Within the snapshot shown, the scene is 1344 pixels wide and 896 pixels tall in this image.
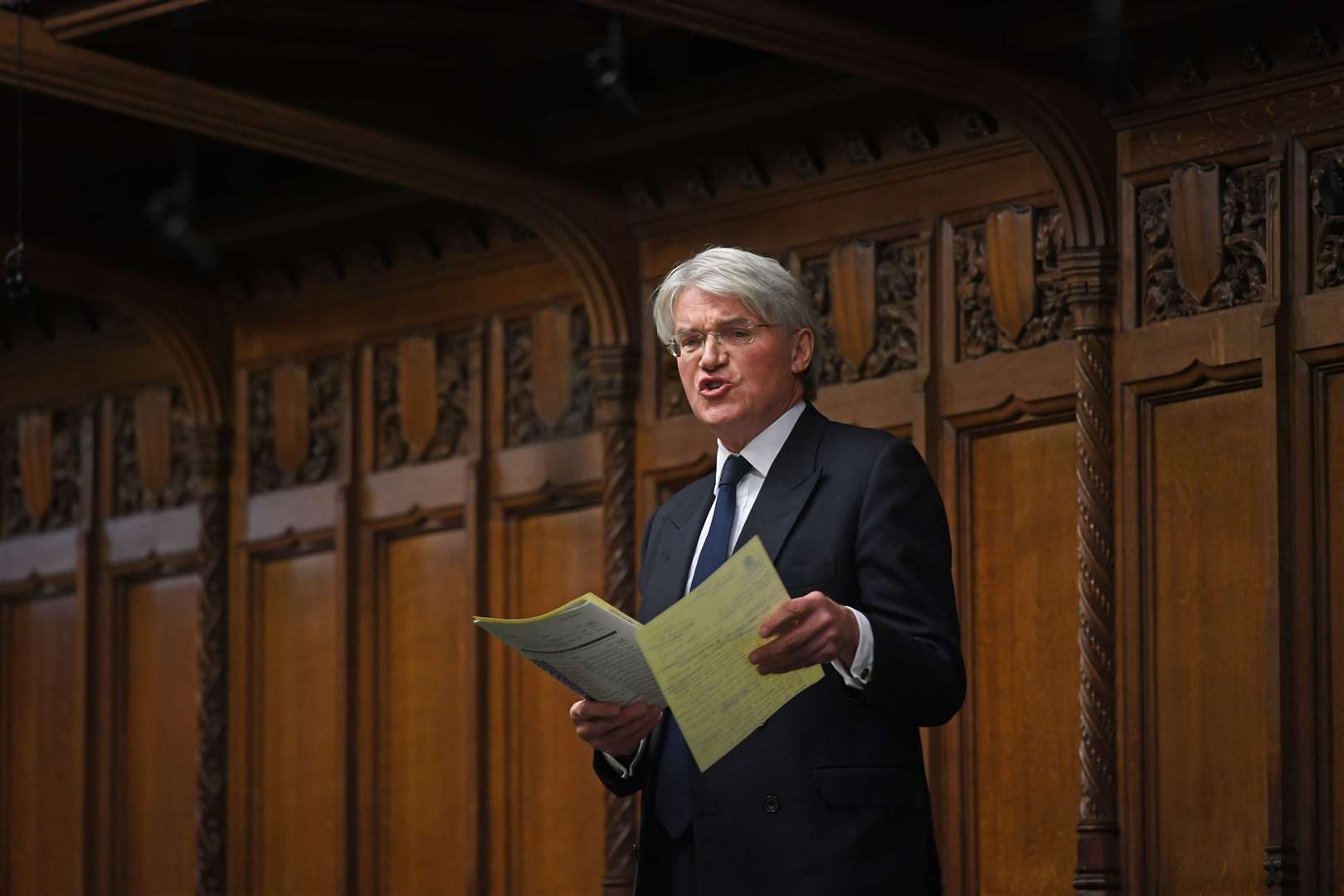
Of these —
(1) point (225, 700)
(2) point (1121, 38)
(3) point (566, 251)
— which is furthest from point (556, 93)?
(1) point (225, 700)

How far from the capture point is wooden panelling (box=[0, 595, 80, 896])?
938 cm

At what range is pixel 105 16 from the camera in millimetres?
6168

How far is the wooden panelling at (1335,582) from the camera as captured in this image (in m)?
5.64

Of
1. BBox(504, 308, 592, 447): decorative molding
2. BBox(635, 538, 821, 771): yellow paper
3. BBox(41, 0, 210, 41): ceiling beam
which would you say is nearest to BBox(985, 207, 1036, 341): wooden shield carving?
BBox(504, 308, 592, 447): decorative molding

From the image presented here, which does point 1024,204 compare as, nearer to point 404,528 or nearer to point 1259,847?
point 1259,847

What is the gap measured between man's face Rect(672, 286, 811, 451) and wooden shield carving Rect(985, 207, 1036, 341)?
9.58 ft

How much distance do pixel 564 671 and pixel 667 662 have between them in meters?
0.29

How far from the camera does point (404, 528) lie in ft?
27.4

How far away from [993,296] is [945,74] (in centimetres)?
73

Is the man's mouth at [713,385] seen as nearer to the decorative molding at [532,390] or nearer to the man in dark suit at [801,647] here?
the man in dark suit at [801,647]

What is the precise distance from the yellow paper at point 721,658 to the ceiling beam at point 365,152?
3673 millimetres

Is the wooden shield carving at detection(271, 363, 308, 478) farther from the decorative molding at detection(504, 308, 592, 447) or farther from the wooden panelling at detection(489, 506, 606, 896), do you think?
the wooden panelling at detection(489, 506, 606, 896)

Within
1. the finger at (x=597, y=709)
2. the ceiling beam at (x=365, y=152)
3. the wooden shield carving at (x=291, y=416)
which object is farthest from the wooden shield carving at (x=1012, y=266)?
the finger at (x=597, y=709)

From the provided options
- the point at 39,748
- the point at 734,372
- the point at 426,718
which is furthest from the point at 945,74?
the point at 39,748
